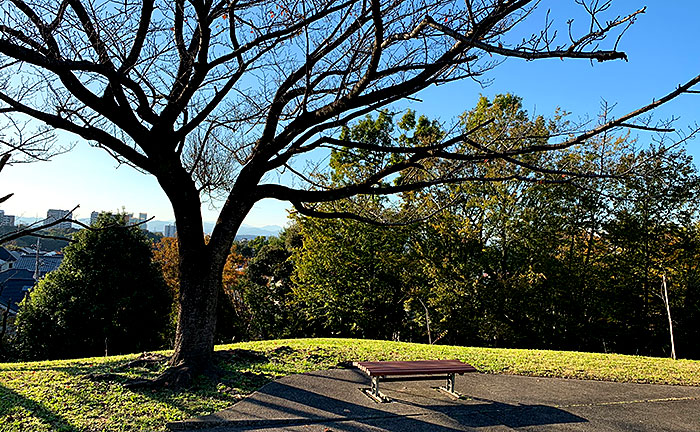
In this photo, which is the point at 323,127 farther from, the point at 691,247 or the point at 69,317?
the point at 691,247

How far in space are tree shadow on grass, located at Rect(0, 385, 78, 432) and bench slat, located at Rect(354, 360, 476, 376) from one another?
3.12 m

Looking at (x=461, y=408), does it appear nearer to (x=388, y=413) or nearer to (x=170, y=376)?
(x=388, y=413)

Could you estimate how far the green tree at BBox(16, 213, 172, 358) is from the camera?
1362cm

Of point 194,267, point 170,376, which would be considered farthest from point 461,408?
point 194,267

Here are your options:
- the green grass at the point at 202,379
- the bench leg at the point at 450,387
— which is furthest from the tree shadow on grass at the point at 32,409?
the bench leg at the point at 450,387

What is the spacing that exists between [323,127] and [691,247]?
52.7ft

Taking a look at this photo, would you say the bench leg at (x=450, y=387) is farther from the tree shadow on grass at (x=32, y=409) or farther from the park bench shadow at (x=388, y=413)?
the tree shadow on grass at (x=32, y=409)

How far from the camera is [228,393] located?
552cm

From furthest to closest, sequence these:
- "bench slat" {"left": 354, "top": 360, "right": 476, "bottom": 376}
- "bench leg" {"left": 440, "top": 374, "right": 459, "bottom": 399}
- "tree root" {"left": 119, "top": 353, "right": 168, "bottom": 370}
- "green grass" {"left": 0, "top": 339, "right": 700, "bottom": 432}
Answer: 1. "tree root" {"left": 119, "top": 353, "right": 168, "bottom": 370}
2. "bench leg" {"left": 440, "top": 374, "right": 459, "bottom": 399}
3. "bench slat" {"left": 354, "top": 360, "right": 476, "bottom": 376}
4. "green grass" {"left": 0, "top": 339, "right": 700, "bottom": 432}

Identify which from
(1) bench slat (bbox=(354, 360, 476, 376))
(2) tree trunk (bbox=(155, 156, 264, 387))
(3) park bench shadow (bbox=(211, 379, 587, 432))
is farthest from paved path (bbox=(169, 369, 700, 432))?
(2) tree trunk (bbox=(155, 156, 264, 387))

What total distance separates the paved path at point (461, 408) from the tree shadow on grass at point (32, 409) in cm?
106

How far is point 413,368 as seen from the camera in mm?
5680

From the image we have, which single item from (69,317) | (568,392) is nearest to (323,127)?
(568,392)

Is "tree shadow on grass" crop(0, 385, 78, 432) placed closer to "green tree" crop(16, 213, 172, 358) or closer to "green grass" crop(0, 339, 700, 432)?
"green grass" crop(0, 339, 700, 432)
